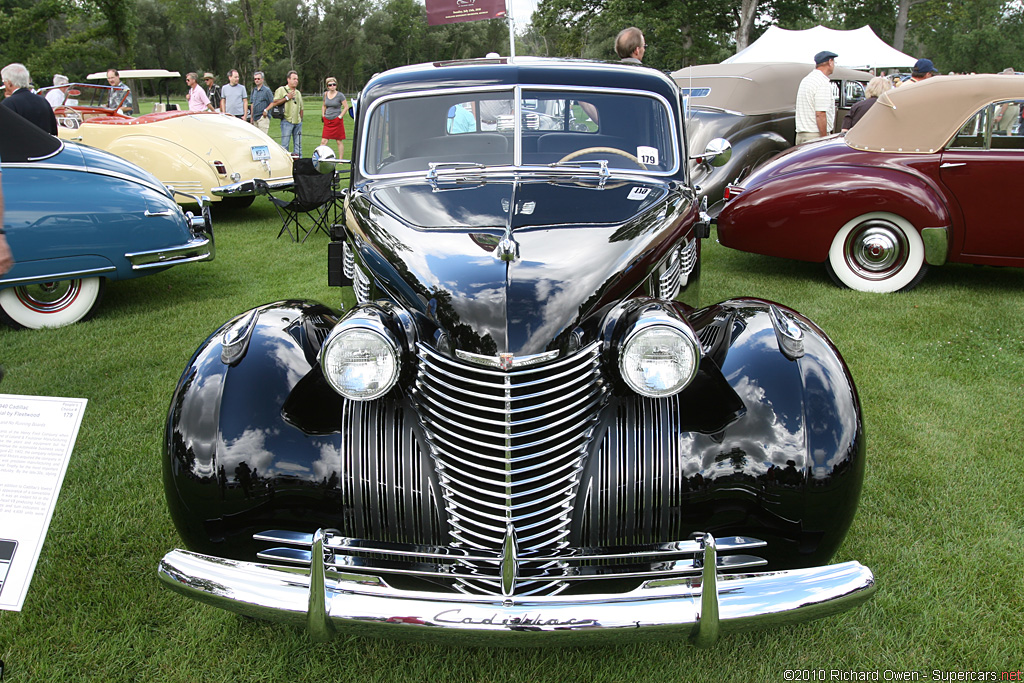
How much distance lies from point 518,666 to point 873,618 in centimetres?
127

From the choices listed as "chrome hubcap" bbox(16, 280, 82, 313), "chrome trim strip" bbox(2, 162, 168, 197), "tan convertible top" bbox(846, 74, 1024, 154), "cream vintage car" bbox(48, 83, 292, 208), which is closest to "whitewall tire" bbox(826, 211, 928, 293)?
"tan convertible top" bbox(846, 74, 1024, 154)

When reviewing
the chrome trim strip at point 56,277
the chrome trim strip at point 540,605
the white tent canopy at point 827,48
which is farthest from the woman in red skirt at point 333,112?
the chrome trim strip at point 540,605

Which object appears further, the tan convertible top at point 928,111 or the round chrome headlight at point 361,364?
the tan convertible top at point 928,111

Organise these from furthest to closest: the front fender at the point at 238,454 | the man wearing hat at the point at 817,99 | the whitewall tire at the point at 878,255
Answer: the man wearing hat at the point at 817,99 < the whitewall tire at the point at 878,255 < the front fender at the point at 238,454

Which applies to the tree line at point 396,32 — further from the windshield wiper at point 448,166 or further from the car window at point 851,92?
the car window at point 851,92

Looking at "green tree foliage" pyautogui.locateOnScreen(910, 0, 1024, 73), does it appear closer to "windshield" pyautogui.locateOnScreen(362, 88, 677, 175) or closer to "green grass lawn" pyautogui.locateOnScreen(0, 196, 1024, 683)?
"green grass lawn" pyautogui.locateOnScreen(0, 196, 1024, 683)

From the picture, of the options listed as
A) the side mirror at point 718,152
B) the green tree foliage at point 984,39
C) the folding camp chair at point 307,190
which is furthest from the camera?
the green tree foliage at point 984,39

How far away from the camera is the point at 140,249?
5703 millimetres

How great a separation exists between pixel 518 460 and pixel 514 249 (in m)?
0.65

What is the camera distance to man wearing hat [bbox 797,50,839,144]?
8.73 m

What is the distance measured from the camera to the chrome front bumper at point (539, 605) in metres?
1.84

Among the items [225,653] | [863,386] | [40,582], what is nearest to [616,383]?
[225,653]

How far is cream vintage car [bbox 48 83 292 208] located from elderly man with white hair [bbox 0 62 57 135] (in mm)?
1352

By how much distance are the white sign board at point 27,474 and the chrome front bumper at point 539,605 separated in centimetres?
61
